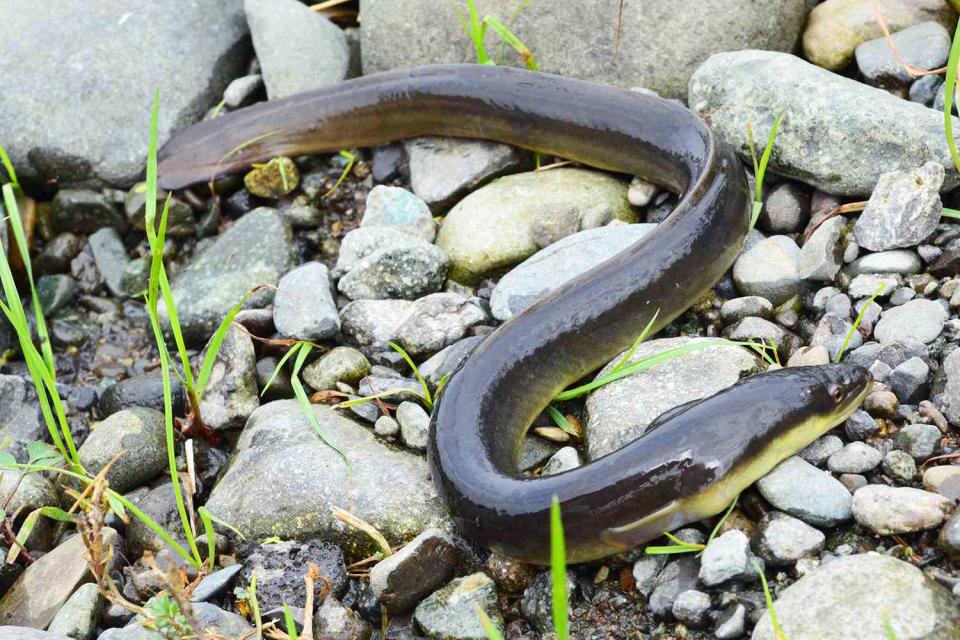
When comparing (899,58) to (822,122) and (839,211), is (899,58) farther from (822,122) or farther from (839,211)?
(839,211)

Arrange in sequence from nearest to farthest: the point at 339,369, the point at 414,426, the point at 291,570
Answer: the point at 291,570 < the point at 414,426 < the point at 339,369

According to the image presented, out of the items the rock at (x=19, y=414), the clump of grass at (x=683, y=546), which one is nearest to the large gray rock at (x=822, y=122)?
the clump of grass at (x=683, y=546)

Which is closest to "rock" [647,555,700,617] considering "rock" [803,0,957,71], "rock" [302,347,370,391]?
"rock" [302,347,370,391]

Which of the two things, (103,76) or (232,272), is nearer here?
(232,272)

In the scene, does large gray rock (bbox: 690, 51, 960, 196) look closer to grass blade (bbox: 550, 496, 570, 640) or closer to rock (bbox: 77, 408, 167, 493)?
grass blade (bbox: 550, 496, 570, 640)

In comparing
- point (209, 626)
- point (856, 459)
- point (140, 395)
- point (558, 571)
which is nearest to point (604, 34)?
point (856, 459)

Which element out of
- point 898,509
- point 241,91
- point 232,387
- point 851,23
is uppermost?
point 851,23

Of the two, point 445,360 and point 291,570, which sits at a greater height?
point 445,360

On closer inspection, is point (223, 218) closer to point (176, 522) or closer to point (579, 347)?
point (176, 522)
